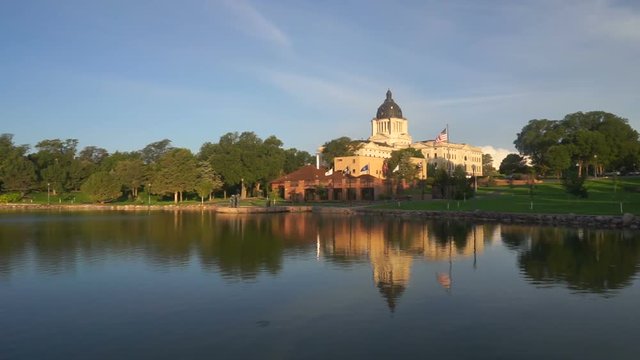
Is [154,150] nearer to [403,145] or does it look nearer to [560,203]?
[403,145]

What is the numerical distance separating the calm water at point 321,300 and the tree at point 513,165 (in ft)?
329

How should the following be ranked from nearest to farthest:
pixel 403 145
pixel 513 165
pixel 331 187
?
pixel 331 187
pixel 513 165
pixel 403 145

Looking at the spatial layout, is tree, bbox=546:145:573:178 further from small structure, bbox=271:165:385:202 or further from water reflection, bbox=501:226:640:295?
water reflection, bbox=501:226:640:295

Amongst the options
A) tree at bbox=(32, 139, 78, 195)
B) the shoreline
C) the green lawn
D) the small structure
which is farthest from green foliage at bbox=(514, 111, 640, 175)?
tree at bbox=(32, 139, 78, 195)

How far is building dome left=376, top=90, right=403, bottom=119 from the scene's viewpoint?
485ft

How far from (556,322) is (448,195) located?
5625 cm

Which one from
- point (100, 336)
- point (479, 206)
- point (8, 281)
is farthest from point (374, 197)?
point (100, 336)

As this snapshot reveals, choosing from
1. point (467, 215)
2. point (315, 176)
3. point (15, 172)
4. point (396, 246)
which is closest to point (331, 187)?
point (315, 176)

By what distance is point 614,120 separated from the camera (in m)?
102

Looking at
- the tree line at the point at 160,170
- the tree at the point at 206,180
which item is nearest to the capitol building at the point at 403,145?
the tree line at the point at 160,170

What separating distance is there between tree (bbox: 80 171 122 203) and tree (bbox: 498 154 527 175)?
8966 centimetres

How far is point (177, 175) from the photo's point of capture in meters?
89.7

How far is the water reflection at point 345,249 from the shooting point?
21391mm

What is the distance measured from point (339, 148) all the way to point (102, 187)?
164 ft
